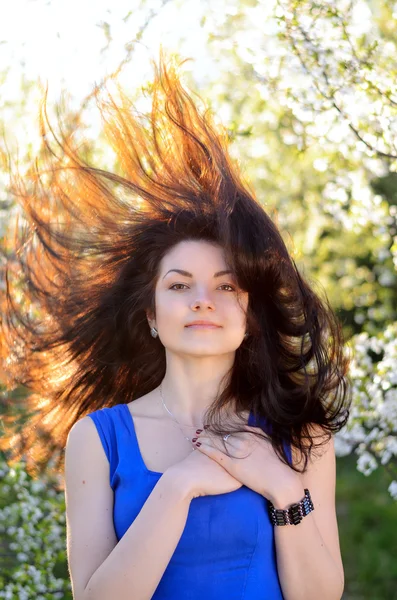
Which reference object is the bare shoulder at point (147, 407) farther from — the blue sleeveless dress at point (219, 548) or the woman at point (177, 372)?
the blue sleeveless dress at point (219, 548)

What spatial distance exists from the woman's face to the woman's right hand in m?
0.32

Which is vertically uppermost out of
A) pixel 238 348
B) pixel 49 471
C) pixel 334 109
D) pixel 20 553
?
pixel 334 109

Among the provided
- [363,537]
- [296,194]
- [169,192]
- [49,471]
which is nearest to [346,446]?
[49,471]

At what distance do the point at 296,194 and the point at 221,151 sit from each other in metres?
4.53

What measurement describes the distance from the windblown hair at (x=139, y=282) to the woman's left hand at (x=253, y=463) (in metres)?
0.04

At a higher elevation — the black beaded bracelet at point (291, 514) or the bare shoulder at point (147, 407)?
the bare shoulder at point (147, 407)

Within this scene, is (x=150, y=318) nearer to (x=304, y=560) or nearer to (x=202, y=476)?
(x=202, y=476)

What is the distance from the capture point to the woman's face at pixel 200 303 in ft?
9.12

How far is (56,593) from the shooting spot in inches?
156

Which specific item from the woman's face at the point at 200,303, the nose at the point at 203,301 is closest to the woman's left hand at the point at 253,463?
the woman's face at the point at 200,303

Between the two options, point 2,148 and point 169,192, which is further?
point 2,148

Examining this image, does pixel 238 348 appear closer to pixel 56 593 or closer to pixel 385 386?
pixel 385 386

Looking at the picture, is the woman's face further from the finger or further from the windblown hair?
the finger

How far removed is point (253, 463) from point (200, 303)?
49cm
